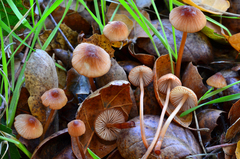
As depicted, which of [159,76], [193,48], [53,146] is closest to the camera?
[53,146]

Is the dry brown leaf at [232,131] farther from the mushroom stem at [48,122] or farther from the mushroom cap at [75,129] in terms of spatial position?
the mushroom stem at [48,122]

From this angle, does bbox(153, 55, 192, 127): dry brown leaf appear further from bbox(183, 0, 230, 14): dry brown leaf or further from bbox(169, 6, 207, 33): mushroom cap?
bbox(183, 0, 230, 14): dry brown leaf

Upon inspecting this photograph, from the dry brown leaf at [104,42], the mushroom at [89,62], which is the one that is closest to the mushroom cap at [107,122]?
the mushroom at [89,62]

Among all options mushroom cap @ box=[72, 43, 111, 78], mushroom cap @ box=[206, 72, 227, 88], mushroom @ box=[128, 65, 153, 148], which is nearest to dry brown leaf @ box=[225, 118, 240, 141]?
mushroom cap @ box=[206, 72, 227, 88]

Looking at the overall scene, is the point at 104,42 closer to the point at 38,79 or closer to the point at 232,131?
the point at 38,79

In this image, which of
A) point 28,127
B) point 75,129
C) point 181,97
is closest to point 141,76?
point 181,97

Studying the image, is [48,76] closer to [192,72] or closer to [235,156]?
[192,72]
